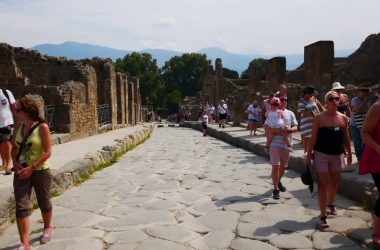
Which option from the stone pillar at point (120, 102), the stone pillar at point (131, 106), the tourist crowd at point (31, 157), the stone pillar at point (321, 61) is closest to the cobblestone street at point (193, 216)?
the tourist crowd at point (31, 157)

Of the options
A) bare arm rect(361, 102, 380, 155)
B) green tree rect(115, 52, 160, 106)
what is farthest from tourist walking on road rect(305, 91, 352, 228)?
green tree rect(115, 52, 160, 106)

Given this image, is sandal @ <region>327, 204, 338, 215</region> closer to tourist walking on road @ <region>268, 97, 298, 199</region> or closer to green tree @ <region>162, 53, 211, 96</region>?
tourist walking on road @ <region>268, 97, 298, 199</region>

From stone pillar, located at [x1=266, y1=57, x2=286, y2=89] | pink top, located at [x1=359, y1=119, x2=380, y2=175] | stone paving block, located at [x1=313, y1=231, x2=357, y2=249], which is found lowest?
stone paving block, located at [x1=313, y1=231, x2=357, y2=249]

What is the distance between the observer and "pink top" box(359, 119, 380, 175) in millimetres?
4555

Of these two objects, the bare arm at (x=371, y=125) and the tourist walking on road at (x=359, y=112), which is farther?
the tourist walking on road at (x=359, y=112)

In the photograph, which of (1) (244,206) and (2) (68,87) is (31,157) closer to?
(1) (244,206)

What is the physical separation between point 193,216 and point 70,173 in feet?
10.0

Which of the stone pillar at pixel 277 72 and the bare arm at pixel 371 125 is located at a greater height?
the stone pillar at pixel 277 72

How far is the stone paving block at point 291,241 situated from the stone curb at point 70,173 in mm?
3165

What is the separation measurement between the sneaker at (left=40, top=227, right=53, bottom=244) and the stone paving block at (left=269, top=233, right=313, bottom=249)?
2.40 meters

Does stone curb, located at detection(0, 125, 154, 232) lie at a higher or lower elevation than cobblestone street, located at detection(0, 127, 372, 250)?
higher

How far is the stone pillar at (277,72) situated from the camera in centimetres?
2222

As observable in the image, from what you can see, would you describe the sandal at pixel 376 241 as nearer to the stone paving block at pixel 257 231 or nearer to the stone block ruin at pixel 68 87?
the stone paving block at pixel 257 231

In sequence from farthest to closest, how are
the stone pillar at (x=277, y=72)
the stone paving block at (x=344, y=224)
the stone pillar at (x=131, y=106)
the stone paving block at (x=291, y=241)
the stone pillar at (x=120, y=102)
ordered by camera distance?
the stone pillar at (x=131, y=106)
the stone pillar at (x=120, y=102)
the stone pillar at (x=277, y=72)
the stone paving block at (x=344, y=224)
the stone paving block at (x=291, y=241)
